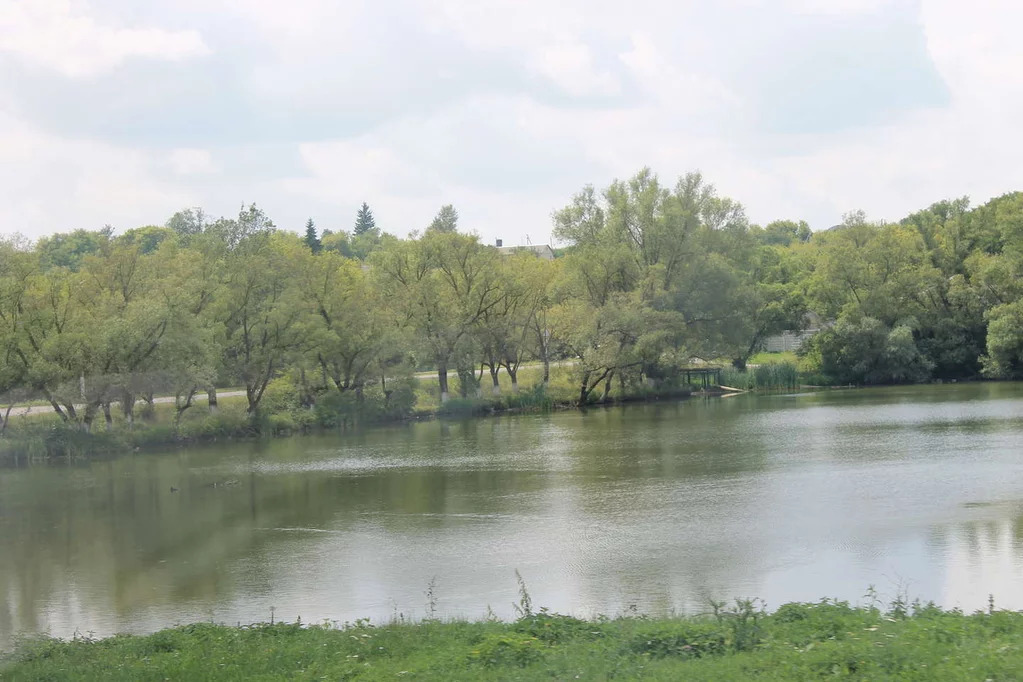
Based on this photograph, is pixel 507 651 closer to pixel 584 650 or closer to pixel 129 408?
pixel 584 650

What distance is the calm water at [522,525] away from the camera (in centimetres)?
1628

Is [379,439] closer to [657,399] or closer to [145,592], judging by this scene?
[657,399]

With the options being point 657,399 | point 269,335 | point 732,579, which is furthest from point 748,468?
point 657,399

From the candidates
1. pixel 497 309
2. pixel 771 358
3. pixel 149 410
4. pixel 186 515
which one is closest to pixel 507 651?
pixel 186 515

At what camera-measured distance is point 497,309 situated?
56.3 m

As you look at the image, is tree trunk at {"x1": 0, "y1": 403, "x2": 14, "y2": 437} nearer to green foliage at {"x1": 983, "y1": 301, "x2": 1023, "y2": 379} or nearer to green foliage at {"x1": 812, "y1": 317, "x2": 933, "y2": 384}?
green foliage at {"x1": 812, "y1": 317, "x2": 933, "y2": 384}

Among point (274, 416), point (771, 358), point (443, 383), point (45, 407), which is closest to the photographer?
point (45, 407)

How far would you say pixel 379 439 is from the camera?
43.2 metres

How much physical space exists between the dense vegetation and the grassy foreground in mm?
30248

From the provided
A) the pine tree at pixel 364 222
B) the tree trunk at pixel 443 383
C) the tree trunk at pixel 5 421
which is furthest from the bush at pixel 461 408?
the pine tree at pixel 364 222

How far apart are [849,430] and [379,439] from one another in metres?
19.0

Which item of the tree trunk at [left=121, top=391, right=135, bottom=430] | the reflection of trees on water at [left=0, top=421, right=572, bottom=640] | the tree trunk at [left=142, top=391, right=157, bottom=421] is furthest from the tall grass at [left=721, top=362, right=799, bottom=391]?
the tree trunk at [left=121, top=391, right=135, bottom=430]

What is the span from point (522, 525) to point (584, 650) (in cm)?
1170

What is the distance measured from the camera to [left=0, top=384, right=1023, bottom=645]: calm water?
53.4ft
